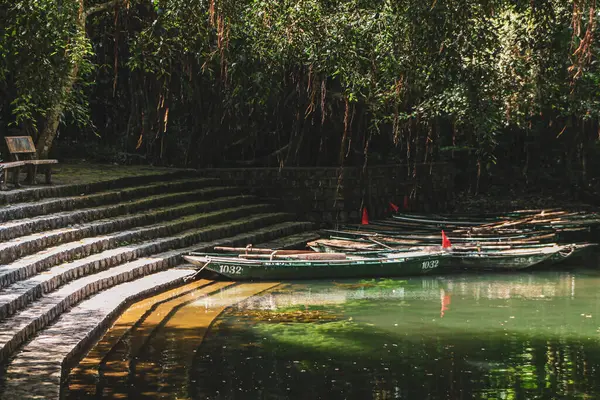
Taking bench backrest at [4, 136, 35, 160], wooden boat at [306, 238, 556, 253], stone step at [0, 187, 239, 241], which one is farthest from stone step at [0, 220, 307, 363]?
bench backrest at [4, 136, 35, 160]

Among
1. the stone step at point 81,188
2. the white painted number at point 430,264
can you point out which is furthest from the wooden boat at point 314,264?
the stone step at point 81,188

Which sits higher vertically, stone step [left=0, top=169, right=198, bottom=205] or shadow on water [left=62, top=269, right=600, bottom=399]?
stone step [left=0, top=169, right=198, bottom=205]

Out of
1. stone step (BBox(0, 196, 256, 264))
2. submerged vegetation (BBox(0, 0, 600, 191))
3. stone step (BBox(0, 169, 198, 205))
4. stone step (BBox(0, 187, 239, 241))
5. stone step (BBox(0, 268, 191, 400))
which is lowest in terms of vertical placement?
stone step (BBox(0, 268, 191, 400))

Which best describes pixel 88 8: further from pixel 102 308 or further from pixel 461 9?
pixel 461 9

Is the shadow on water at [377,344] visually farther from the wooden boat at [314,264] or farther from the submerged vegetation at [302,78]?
the submerged vegetation at [302,78]

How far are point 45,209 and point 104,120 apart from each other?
8.02 metres

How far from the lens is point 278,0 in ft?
Answer: 30.6

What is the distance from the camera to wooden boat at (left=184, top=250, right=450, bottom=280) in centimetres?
1430

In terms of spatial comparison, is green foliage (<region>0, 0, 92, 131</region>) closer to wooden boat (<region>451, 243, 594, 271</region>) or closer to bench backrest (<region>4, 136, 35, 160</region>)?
bench backrest (<region>4, 136, 35, 160</region>)

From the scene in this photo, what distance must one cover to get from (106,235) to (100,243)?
2.46 ft

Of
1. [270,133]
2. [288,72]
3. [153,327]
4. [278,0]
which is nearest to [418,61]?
[278,0]

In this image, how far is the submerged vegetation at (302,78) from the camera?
28.5 ft

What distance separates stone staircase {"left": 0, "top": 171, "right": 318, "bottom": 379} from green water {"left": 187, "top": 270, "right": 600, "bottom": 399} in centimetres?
162

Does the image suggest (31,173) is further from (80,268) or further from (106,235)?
(80,268)
